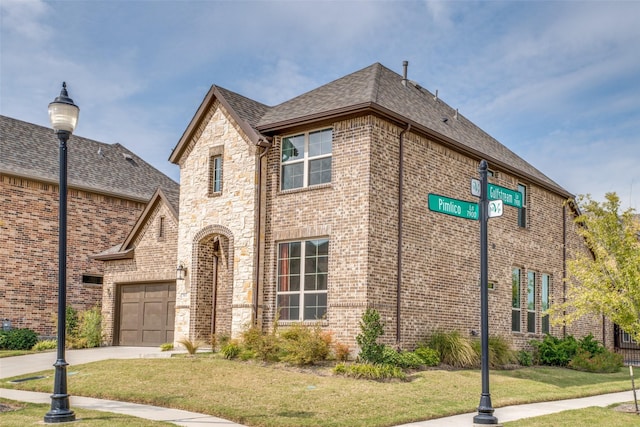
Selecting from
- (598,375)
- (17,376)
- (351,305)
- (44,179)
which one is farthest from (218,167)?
(598,375)

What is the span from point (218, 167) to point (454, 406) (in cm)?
1094

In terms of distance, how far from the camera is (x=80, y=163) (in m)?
30.6

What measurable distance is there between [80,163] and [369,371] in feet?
66.3

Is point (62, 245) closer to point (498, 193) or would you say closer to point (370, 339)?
point (498, 193)

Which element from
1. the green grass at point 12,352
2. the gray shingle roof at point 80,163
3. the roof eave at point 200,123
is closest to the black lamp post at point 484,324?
the roof eave at point 200,123

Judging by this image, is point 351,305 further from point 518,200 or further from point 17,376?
point 17,376

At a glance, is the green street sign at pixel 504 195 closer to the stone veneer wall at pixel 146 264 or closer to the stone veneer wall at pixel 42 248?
the stone veneer wall at pixel 146 264

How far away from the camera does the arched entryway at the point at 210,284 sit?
20.5m

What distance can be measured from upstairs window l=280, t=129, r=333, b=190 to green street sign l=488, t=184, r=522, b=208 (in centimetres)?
704

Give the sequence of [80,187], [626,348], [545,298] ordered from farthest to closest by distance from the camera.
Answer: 1. [626,348]
2. [80,187]
3. [545,298]

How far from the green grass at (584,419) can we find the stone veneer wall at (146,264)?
14.5 meters

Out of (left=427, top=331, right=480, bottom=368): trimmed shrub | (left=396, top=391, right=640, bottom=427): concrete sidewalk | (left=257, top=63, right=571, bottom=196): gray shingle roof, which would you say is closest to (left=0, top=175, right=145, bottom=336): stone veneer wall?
(left=257, top=63, right=571, bottom=196): gray shingle roof

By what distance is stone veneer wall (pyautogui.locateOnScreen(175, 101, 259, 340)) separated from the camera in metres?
19.2

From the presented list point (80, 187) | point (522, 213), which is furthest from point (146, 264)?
point (522, 213)
